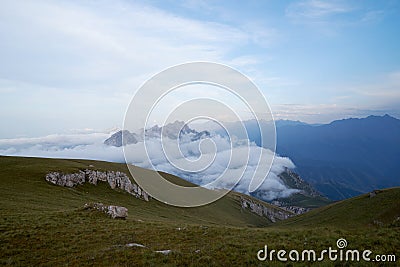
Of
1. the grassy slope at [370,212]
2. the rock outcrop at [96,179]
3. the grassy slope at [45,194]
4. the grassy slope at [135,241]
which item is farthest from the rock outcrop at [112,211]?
the grassy slope at [370,212]


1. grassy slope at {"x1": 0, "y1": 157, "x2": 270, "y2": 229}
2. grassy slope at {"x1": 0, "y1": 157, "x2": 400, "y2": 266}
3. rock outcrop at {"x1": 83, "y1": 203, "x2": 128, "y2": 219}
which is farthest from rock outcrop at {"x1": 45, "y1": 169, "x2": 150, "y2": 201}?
rock outcrop at {"x1": 83, "y1": 203, "x2": 128, "y2": 219}

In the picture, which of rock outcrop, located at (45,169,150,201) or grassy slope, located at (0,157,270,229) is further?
rock outcrop, located at (45,169,150,201)

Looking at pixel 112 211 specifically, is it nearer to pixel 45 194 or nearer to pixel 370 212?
pixel 45 194

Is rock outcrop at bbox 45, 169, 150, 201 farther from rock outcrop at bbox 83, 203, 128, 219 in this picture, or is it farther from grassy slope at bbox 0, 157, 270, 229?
rock outcrop at bbox 83, 203, 128, 219

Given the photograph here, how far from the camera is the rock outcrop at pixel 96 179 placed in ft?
234

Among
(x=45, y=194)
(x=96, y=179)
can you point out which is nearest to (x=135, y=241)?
(x=45, y=194)

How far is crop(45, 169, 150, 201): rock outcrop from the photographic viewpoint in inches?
2804

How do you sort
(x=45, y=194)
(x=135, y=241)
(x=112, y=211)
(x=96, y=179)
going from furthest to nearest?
(x=96, y=179) → (x=45, y=194) → (x=112, y=211) → (x=135, y=241)

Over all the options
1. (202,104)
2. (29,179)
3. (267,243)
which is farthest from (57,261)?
(29,179)

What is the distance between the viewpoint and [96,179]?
84062mm

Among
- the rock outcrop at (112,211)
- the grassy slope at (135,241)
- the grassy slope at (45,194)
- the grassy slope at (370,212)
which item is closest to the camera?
the grassy slope at (135,241)

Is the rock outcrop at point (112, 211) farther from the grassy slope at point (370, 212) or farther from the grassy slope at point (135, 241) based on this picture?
the grassy slope at point (370, 212)

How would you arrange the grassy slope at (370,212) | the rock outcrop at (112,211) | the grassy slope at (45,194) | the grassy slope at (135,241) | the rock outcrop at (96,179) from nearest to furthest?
the grassy slope at (135,241) < the rock outcrop at (112,211) < the grassy slope at (45,194) < the grassy slope at (370,212) < the rock outcrop at (96,179)

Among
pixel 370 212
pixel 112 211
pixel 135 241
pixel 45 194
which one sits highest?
pixel 135 241
